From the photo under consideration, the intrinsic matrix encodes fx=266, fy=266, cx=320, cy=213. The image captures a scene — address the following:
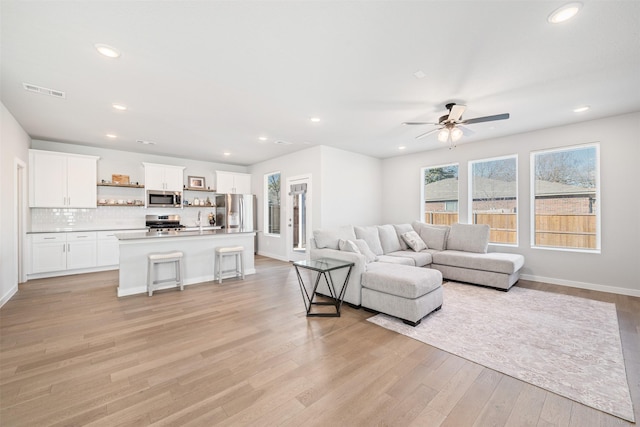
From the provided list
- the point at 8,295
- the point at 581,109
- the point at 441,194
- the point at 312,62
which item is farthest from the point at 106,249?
the point at 581,109

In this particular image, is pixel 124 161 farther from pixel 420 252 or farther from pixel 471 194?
pixel 471 194

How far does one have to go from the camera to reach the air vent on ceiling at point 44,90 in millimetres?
3121

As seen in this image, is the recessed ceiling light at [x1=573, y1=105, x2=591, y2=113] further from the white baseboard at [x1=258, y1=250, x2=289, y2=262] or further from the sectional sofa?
the white baseboard at [x1=258, y1=250, x2=289, y2=262]

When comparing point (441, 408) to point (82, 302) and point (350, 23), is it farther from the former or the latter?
point (82, 302)

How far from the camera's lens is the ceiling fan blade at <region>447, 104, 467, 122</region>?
3.43 m

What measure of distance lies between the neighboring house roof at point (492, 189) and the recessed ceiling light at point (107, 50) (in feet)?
20.2

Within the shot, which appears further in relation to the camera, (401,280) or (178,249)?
(178,249)

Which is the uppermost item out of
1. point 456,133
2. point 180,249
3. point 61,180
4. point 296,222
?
point 456,133

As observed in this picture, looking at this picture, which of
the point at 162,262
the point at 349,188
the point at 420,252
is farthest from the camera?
the point at 349,188

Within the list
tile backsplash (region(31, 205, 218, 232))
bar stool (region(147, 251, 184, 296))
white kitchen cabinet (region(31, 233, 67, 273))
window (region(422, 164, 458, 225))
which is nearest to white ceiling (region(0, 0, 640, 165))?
A: window (region(422, 164, 458, 225))

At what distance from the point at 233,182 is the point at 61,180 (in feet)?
12.1

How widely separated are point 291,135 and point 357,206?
8.34 feet

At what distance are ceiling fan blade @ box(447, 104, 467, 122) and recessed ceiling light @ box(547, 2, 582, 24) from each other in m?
1.35

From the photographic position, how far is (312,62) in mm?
2664
